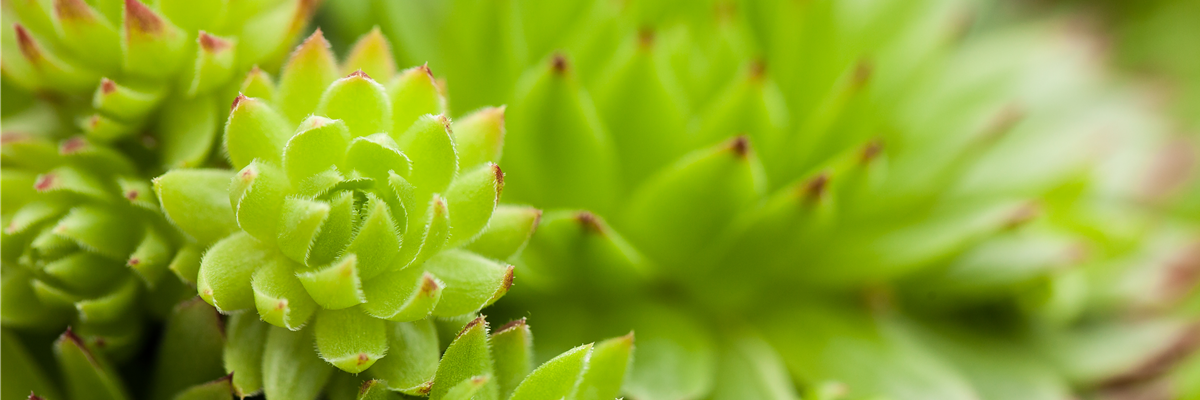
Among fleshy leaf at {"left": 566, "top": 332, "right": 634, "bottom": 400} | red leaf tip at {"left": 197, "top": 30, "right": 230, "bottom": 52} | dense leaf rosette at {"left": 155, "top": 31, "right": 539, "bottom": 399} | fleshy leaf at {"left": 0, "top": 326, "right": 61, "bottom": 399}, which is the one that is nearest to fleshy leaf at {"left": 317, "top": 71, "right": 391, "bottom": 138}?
dense leaf rosette at {"left": 155, "top": 31, "right": 539, "bottom": 399}

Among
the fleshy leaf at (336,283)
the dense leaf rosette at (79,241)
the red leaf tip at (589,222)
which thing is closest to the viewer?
the fleshy leaf at (336,283)

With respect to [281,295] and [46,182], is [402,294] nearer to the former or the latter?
[281,295]

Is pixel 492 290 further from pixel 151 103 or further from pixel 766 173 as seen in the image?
pixel 766 173

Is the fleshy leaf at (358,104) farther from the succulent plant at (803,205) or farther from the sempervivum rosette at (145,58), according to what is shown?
the succulent plant at (803,205)

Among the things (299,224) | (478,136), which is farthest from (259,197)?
(478,136)

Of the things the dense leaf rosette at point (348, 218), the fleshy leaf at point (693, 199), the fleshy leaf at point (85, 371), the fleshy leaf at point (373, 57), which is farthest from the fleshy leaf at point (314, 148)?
the fleshy leaf at point (693, 199)

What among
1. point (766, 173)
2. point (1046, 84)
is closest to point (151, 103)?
point (766, 173)
